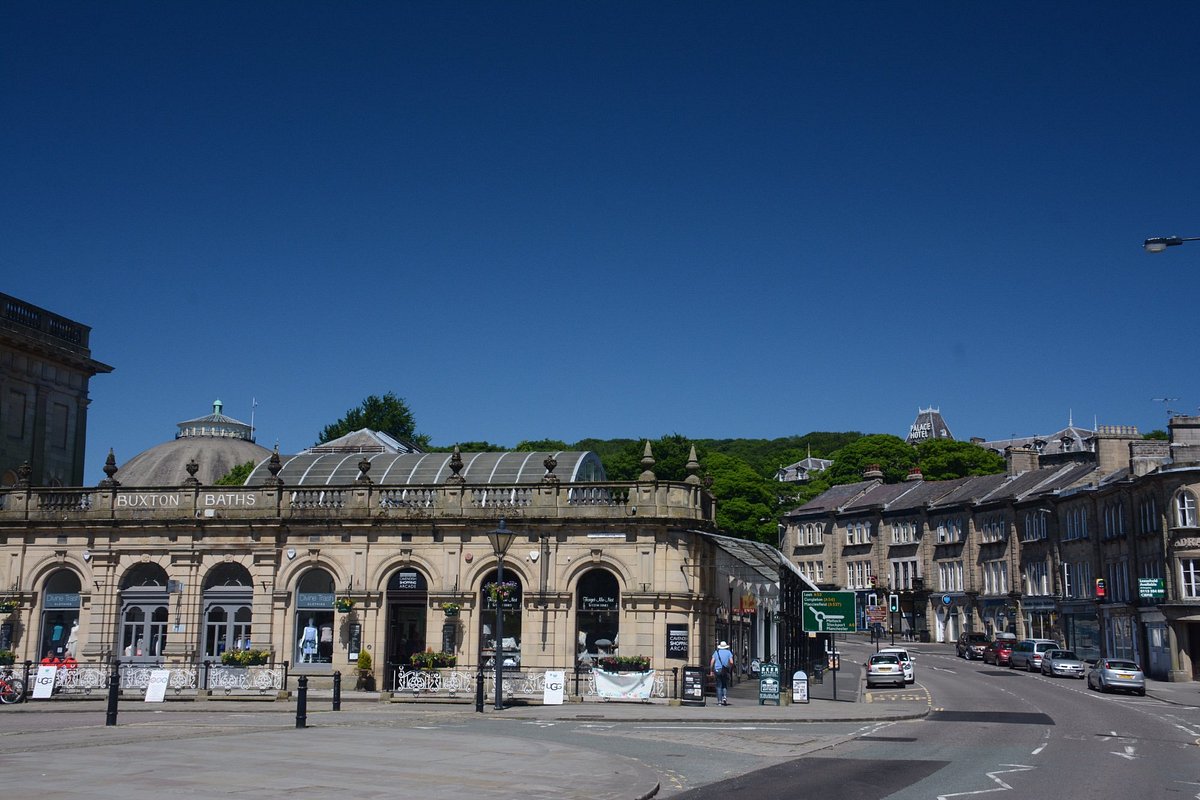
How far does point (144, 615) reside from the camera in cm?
4119

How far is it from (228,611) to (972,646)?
45.3 metres

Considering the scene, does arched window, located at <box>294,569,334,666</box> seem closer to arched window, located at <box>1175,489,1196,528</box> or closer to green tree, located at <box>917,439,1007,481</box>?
arched window, located at <box>1175,489,1196,528</box>

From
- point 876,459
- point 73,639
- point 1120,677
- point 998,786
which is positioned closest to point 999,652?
point 1120,677

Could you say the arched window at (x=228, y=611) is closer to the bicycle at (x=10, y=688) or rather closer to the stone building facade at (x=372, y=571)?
the stone building facade at (x=372, y=571)

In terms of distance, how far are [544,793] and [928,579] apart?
78793mm

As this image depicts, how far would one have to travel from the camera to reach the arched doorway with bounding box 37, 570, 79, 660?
41500 millimetres

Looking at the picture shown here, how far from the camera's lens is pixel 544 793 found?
16203 millimetres

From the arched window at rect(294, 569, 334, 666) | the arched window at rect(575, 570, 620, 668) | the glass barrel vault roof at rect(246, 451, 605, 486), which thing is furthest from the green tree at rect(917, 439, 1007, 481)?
the arched window at rect(294, 569, 334, 666)

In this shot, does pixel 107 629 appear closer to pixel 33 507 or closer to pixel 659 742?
pixel 33 507

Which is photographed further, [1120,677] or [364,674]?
[1120,677]

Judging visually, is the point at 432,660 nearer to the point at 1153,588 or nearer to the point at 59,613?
the point at 59,613

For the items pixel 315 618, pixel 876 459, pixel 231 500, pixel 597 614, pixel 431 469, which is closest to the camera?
pixel 597 614

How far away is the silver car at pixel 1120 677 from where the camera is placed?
44.2 m

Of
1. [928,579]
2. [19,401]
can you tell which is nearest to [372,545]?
[19,401]
